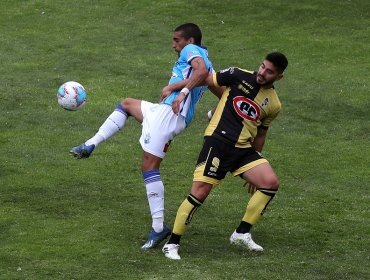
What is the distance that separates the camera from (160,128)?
1087 cm

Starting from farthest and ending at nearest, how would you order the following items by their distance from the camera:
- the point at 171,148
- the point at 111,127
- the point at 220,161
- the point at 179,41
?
the point at 171,148, the point at 111,127, the point at 179,41, the point at 220,161

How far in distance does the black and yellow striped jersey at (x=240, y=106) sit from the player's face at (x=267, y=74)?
0.11 meters

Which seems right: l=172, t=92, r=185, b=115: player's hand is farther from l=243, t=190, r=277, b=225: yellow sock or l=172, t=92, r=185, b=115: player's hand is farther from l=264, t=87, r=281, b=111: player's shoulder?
l=243, t=190, r=277, b=225: yellow sock

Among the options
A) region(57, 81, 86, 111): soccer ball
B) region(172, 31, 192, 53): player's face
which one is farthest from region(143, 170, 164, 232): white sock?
region(57, 81, 86, 111): soccer ball

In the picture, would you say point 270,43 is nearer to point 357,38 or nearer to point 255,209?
point 357,38

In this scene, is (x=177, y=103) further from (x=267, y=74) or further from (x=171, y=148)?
(x=171, y=148)

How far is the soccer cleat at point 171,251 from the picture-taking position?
1031 cm

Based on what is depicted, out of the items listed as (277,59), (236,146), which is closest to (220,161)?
(236,146)

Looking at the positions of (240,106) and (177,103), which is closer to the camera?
(177,103)

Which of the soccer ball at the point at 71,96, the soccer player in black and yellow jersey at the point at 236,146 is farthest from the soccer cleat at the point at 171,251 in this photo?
the soccer ball at the point at 71,96

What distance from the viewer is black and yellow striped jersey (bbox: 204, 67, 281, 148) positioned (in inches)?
414

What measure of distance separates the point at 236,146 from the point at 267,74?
2.78ft

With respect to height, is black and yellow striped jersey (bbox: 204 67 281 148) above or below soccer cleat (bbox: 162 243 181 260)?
above

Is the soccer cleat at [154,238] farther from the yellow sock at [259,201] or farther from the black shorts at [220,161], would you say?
the yellow sock at [259,201]
